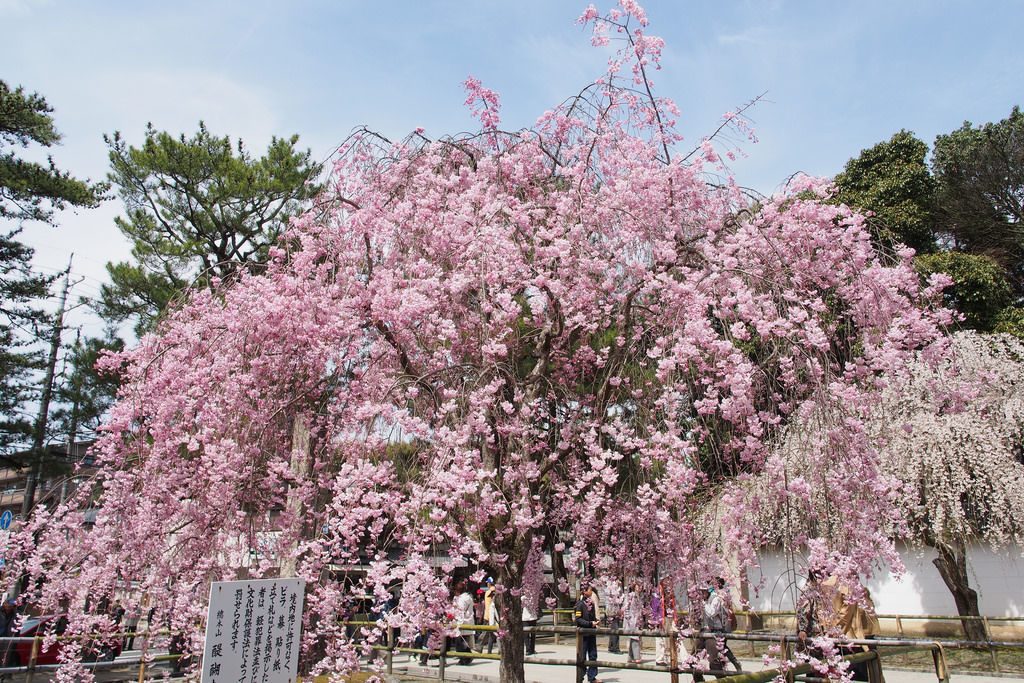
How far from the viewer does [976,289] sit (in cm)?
1484

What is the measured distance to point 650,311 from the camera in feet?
18.4

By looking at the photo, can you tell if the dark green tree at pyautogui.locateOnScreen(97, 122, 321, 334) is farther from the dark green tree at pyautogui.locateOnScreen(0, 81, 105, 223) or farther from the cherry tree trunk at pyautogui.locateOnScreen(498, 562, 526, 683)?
the cherry tree trunk at pyautogui.locateOnScreen(498, 562, 526, 683)

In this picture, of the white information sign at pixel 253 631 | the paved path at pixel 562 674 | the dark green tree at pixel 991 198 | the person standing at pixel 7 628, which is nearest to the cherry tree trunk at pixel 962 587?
the paved path at pixel 562 674

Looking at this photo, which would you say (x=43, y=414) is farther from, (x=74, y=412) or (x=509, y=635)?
(x=509, y=635)

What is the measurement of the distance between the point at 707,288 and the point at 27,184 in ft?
40.3

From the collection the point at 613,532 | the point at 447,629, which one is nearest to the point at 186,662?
the point at 447,629

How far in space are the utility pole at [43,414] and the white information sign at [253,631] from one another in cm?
1131

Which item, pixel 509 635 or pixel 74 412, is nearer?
pixel 509 635

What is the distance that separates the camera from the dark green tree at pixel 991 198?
17.0 m

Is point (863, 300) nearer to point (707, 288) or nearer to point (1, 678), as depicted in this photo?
point (707, 288)

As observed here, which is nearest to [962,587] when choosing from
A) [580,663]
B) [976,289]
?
[976,289]

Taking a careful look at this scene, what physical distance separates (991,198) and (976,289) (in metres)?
4.13

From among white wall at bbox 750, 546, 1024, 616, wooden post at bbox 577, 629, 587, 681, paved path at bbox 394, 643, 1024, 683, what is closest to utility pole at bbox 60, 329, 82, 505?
paved path at bbox 394, 643, 1024, 683

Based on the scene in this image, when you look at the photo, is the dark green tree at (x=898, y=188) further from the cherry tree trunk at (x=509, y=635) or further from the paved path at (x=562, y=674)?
the cherry tree trunk at (x=509, y=635)
